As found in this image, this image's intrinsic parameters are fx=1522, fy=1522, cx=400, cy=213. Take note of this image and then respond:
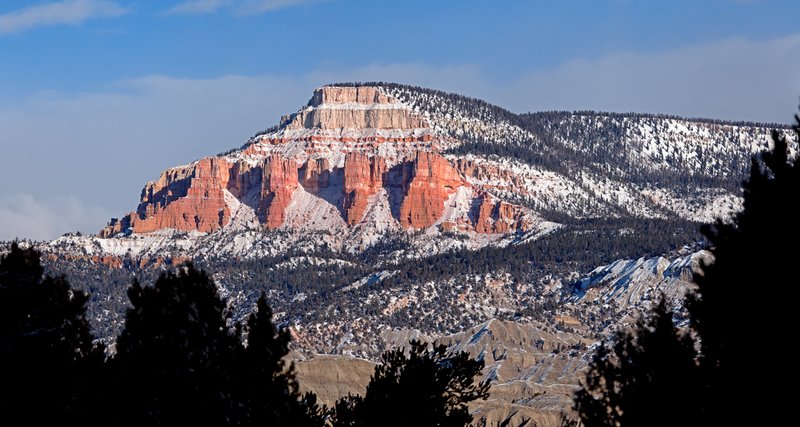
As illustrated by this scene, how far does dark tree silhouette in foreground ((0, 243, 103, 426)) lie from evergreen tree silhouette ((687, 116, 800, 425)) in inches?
794

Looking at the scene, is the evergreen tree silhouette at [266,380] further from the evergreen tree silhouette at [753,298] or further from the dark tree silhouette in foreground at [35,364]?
the evergreen tree silhouette at [753,298]

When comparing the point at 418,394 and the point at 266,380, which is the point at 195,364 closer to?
the point at 266,380

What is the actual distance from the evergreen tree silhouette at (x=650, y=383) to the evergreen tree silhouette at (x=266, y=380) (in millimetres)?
13492

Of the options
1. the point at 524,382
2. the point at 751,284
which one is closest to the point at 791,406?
the point at 751,284

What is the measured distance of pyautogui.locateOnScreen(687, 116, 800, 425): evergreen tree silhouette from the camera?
3584 centimetres

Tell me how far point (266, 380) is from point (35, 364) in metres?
7.84

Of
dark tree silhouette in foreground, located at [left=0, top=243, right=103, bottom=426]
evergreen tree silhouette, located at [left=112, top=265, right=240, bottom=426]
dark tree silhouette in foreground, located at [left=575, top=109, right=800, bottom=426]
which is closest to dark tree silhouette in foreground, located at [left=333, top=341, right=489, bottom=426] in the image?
evergreen tree silhouette, located at [left=112, top=265, right=240, bottom=426]

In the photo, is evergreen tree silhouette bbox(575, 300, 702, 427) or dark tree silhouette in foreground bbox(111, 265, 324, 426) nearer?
evergreen tree silhouette bbox(575, 300, 702, 427)

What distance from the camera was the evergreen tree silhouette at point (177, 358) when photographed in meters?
45.6

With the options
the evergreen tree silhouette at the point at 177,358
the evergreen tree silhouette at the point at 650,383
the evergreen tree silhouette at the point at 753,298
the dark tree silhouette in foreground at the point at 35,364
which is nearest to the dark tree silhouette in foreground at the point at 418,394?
the evergreen tree silhouette at the point at 177,358

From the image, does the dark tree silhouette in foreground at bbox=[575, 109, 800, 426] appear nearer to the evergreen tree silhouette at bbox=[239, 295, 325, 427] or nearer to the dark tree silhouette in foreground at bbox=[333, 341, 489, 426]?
the evergreen tree silhouette at bbox=[239, 295, 325, 427]

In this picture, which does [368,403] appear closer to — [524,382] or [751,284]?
[751,284]

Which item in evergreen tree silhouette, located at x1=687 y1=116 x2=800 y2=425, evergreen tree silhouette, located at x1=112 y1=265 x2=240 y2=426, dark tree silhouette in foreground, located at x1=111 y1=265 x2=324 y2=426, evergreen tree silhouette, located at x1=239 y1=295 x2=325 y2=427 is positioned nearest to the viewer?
evergreen tree silhouette, located at x1=687 y1=116 x2=800 y2=425

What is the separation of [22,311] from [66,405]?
330 cm
